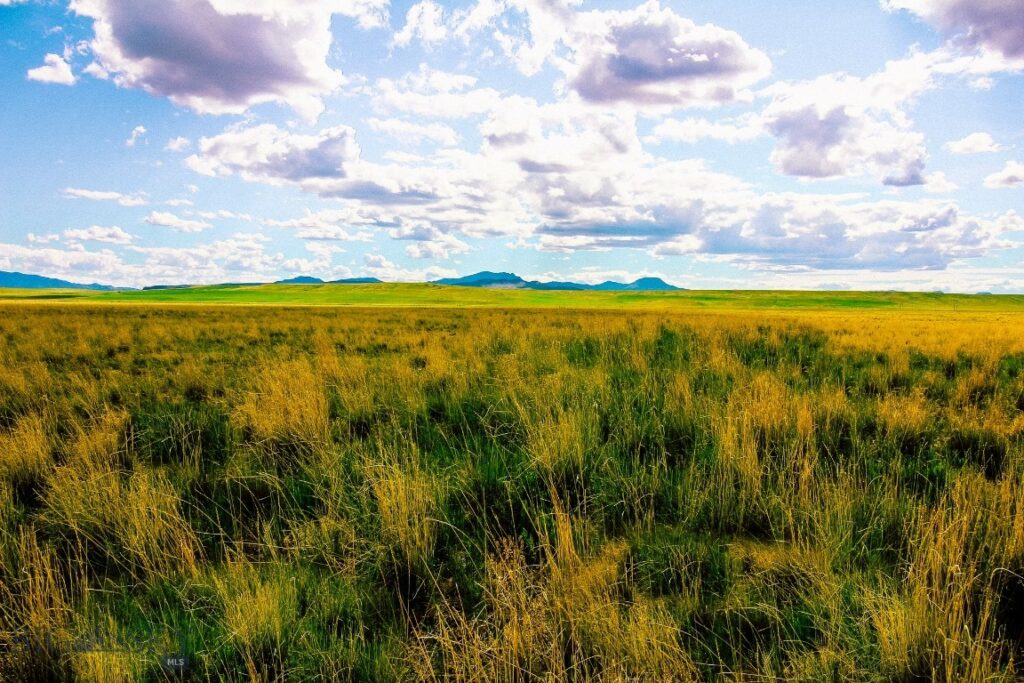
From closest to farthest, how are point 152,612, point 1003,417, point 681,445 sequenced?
point 152,612, point 681,445, point 1003,417

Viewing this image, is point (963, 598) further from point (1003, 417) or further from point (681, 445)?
point (1003, 417)

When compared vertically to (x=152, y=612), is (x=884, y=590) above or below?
above

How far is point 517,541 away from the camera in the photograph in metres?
3.07

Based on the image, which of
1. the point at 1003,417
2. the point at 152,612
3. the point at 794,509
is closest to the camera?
the point at 152,612

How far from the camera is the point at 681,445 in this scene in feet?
15.9

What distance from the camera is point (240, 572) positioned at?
2.63 m

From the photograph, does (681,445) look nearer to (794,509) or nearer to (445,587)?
(794,509)

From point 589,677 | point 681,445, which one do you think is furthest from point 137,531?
point 681,445

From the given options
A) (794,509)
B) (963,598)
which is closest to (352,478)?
(794,509)

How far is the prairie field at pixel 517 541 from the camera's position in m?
2.03

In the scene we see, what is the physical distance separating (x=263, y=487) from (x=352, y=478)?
72 centimetres

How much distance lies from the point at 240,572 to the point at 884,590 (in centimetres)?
312

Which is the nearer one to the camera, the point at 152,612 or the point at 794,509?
the point at 152,612

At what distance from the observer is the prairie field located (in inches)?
80.0
